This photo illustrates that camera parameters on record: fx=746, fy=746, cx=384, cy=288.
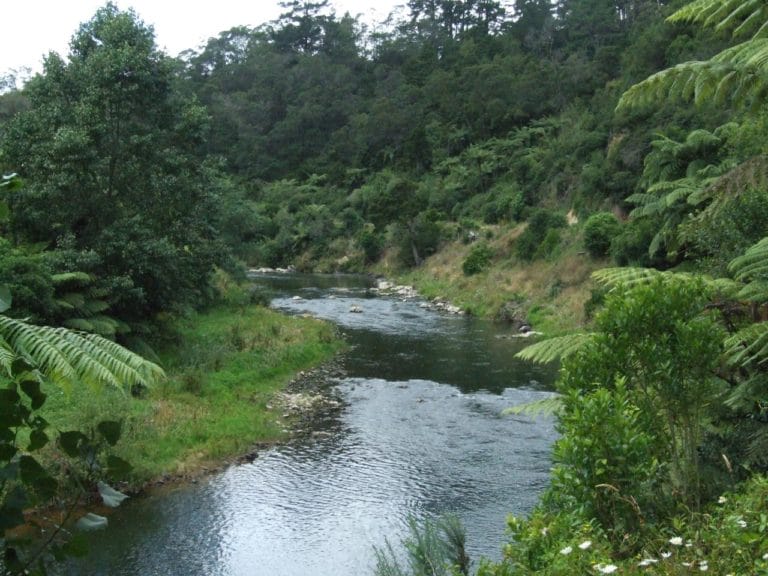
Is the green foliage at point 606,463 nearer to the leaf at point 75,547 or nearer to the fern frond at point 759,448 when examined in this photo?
the fern frond at point 759,448

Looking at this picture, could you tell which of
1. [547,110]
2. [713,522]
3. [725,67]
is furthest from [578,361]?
[547,110]

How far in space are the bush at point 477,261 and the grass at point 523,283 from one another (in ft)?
1.11

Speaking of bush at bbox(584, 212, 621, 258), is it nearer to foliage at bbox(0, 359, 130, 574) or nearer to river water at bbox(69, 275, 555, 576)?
river water at bbox(69, 275, 555, 576)

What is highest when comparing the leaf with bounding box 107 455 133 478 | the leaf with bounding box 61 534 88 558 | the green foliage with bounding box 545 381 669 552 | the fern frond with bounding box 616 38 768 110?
the fern frond with bounding box 616 38 768 110

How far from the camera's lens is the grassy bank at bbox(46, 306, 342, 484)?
13.5 metres

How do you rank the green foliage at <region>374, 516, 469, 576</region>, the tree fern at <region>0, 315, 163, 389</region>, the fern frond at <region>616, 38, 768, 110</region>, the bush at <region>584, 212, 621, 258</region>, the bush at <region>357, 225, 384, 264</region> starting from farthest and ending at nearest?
the bush at <region>357, 225, 384, 264</region> → the bush at <region>584, 212, 621, 258</region> → the tree fern at <region>0, 315, 163, 389</region> → the green foliage at <region>374, 516, 469, 576</region> → the fern frond at <region>616, 38, 768, 110</region>

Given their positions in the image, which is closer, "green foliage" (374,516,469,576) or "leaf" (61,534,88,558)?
"leaf" (61,534,88,558)

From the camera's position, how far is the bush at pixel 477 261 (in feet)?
124

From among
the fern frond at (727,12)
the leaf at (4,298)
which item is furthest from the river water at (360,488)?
the leaf at (4,298)

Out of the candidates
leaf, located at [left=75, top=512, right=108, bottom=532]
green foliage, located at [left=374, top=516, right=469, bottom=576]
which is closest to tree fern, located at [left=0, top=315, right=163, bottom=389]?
green foliage, located at [left=374, top=516, right=469, bottom=576]

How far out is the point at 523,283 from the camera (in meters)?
33.5

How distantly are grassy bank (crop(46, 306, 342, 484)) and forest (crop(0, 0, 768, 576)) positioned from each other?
3.02 feet

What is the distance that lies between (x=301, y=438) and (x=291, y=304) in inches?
733

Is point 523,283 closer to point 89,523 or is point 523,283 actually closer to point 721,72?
point 721,72
